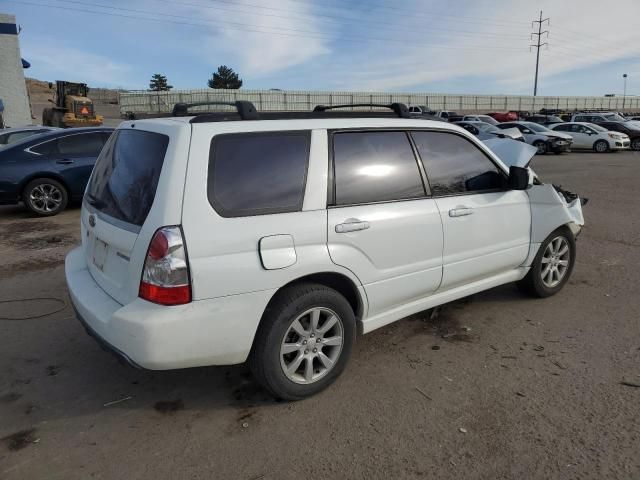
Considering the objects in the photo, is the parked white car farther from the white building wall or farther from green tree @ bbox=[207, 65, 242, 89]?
green tree @ bbox=[207, 65, 242, 89]

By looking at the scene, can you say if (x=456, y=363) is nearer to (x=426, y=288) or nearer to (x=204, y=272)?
(x=426, y=288)

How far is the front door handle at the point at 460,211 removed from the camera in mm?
3668

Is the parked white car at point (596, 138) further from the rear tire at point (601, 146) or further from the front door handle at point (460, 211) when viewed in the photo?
the front door handle at point (460, 211)

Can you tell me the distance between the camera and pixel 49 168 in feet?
28.6

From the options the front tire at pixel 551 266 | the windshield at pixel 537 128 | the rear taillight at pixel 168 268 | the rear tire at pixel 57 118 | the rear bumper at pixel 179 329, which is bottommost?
the front tire at pixel 551 266

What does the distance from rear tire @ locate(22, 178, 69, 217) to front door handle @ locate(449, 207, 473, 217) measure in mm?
7635

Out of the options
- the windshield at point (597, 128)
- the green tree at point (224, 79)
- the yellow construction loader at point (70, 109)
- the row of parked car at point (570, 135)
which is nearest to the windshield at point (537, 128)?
the row of parked car at point (570, 135)

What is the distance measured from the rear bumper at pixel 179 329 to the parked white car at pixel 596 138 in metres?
24.8

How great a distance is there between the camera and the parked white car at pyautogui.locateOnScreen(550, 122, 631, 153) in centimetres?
2302

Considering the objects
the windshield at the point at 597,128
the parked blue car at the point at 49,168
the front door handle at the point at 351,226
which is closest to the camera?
the front door handle at the point at 351,226

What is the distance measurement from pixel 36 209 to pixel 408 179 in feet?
25.0

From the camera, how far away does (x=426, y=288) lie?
11.9 feet

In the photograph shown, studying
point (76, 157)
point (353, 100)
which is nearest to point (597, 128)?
point (76, 157)

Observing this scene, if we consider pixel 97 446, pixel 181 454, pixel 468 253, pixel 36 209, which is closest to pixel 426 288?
pixel 468 253
